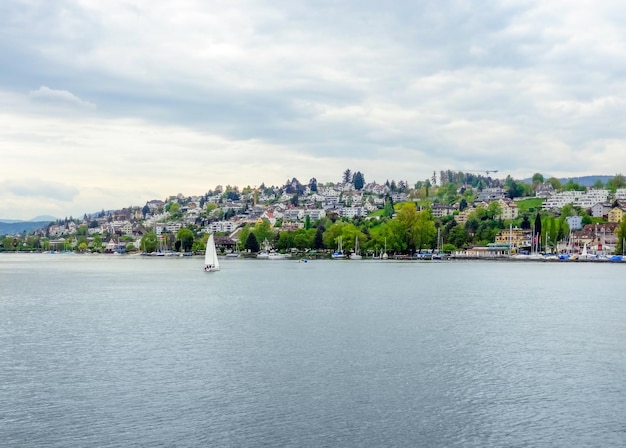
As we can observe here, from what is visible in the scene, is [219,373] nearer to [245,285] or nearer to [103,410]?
[103,410]

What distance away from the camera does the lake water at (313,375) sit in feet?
62.6

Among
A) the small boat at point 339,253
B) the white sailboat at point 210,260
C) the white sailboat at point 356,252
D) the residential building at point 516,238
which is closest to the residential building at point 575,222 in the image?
the residential building at point 516,238

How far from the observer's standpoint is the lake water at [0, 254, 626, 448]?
19.1 m

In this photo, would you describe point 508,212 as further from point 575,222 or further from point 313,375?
point 313,375

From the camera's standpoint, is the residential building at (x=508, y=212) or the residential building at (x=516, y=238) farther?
the residential building at (x=508, y=212)

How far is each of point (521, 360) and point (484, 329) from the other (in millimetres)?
8566

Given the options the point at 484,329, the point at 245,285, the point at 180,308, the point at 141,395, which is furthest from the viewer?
the point at 245,285

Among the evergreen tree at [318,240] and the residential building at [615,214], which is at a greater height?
the residential building at [615,214]

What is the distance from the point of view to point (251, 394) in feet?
74.8

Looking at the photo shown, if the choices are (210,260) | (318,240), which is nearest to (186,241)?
(318,240)

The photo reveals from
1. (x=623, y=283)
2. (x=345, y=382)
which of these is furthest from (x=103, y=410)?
(x=623, y=283)

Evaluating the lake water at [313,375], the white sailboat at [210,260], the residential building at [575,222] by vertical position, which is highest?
the residential building at [575,222]

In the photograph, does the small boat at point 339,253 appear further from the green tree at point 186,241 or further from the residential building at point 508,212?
the residential building at point 508,212

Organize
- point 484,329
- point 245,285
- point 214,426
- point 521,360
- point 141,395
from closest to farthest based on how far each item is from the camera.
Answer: point 214,426 → point 141,395 → point 521,360 → point 484,329 → point 245,285
